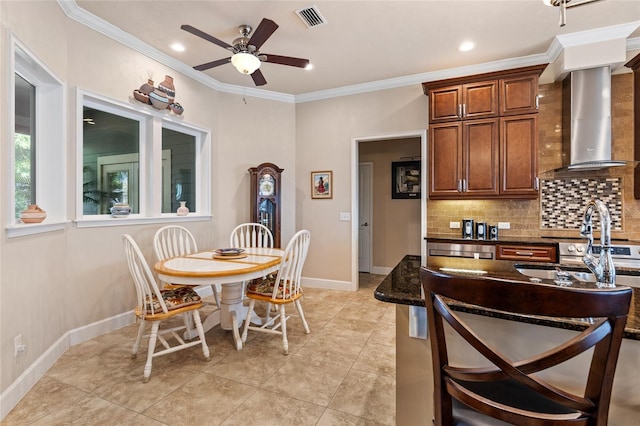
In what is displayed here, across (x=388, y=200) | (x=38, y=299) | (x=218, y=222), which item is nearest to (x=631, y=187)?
(x=388, y=200)

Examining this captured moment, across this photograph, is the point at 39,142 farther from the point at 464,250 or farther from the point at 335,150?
the point at 464,250

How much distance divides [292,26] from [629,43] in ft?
11.6

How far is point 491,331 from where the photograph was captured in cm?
117

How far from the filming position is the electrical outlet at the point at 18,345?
6.16 feet

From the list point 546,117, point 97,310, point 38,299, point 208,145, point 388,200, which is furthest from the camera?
point 388,200

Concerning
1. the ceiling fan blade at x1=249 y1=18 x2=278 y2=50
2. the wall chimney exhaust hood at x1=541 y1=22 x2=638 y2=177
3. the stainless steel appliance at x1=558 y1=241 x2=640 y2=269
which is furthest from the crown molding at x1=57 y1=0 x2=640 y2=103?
the stainless steel appliance at x1=558 y1=241 x2=640 y2=269

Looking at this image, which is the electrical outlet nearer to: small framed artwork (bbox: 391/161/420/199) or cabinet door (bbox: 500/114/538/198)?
cabinet door (bbox: 500/114/538/198)

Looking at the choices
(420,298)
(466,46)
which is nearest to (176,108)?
(466,46)

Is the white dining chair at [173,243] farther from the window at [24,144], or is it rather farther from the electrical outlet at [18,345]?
the electrical outlet at [18,345]

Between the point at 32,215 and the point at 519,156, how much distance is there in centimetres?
446

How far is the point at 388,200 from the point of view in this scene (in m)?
5.58

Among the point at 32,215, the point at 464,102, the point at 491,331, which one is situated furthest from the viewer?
the point at 464,102

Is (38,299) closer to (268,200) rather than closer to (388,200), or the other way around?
(268,200)

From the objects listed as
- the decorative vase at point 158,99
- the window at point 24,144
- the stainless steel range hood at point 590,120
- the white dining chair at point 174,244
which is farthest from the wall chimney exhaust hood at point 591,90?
the window at point 24,144
